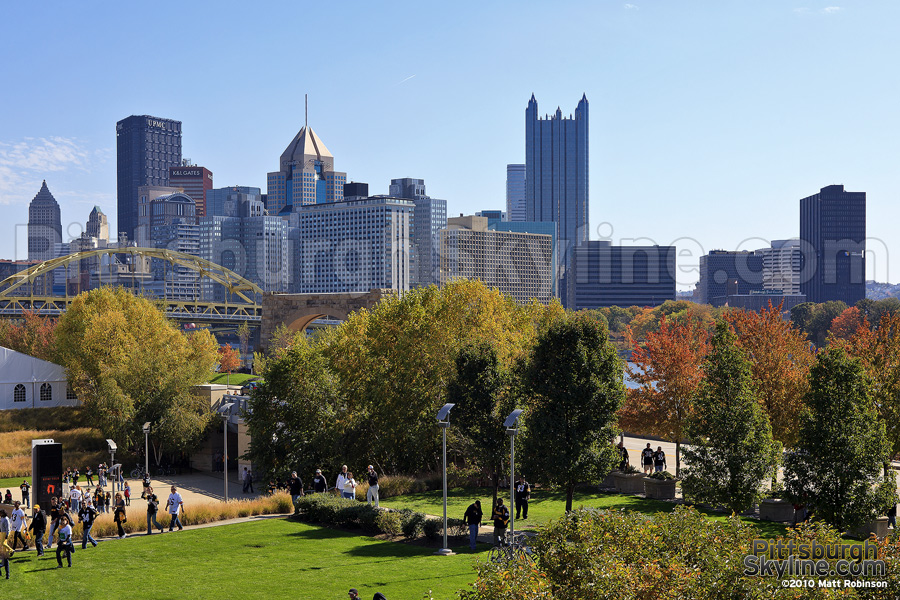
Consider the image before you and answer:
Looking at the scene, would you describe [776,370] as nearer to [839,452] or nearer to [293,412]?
[839,452]

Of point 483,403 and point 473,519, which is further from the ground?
point 483,403

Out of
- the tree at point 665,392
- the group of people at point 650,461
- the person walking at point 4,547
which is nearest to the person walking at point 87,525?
the person walking at point 4,547

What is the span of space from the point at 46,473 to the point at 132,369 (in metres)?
24.8

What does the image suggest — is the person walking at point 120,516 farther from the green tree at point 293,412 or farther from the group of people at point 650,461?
the group of people at point 650,461

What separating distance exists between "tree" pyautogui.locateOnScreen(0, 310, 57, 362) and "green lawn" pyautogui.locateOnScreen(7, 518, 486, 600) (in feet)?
208

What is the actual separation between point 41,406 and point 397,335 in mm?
39516

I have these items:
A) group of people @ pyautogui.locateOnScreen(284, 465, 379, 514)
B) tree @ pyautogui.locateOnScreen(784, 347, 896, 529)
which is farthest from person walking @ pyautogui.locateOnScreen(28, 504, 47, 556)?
tree @ pyautogui.locateOnScreen(784, 347, 896, 529)

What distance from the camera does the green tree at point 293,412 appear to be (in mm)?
38562

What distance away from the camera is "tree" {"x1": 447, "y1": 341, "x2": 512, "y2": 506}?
29750 mm

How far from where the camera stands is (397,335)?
4009cm

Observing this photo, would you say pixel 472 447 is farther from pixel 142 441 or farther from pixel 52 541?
pixel 142 441

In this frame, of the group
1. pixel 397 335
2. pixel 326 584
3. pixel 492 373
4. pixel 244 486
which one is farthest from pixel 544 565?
pixel 244 486

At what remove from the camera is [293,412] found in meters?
39.6

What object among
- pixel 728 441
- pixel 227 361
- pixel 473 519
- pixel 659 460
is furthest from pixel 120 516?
pixel 227 361
